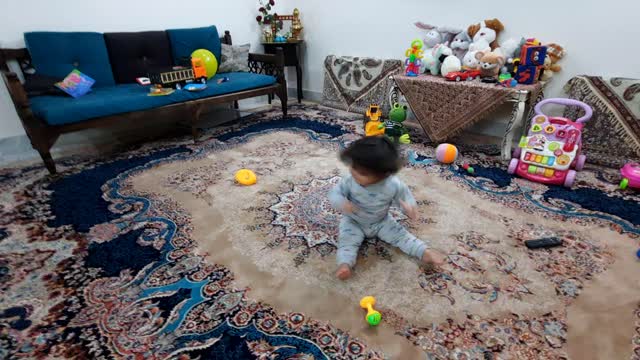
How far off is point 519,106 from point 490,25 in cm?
83

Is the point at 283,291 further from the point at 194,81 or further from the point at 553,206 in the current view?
the point at 194,81

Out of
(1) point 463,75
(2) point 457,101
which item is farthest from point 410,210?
(1) point 463,75

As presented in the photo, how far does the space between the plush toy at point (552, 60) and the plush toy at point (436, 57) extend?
0.69 m

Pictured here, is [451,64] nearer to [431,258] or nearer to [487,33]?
[487,33]

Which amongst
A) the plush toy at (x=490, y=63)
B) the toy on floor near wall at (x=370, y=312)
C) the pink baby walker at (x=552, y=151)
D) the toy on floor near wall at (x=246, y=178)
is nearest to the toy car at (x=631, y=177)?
the pink baby walker at (x=552, y=151)

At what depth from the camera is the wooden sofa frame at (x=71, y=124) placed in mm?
2170

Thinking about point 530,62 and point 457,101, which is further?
point 457,101

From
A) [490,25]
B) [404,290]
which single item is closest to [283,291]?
[404,290]

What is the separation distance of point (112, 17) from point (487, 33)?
3332mm

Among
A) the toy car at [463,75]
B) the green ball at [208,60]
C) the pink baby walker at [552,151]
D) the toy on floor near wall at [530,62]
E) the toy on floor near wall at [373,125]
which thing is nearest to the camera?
the pink baby walker at [552,151]

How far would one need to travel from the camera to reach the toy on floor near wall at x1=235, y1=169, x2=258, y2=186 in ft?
7.06

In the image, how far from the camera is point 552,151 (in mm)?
2100

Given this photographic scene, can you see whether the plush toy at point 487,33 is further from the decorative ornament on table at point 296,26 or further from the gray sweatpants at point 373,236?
the decorative ornament on table at point 296,26

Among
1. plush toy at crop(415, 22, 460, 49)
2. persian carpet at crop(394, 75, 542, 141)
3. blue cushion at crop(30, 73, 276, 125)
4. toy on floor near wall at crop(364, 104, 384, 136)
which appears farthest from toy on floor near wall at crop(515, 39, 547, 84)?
blue cushion at crop(30, 73, 276, 125)
